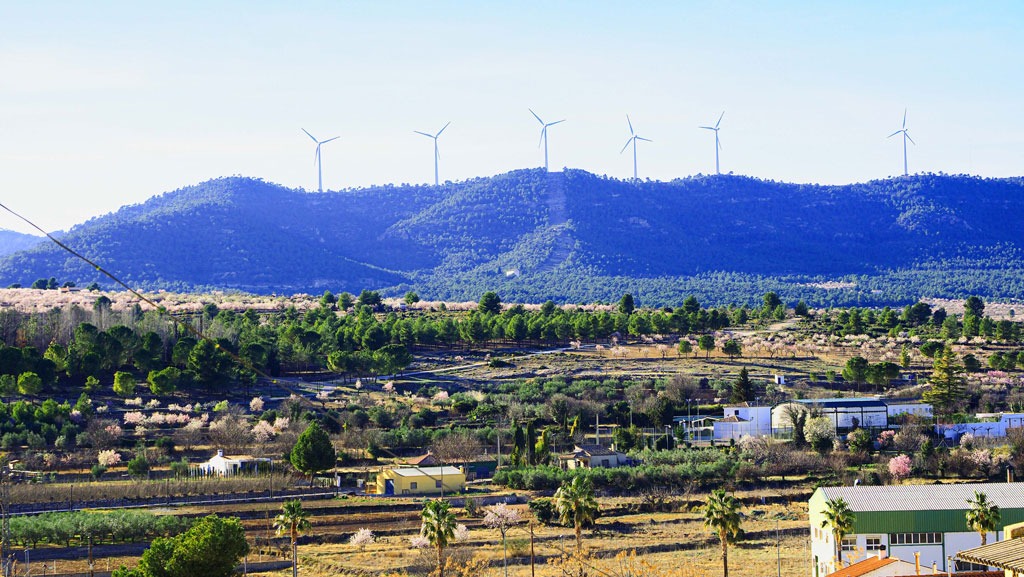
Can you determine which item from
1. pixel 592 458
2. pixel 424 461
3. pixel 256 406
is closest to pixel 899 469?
pixel 592 458

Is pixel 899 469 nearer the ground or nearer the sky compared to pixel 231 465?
nearer the ground

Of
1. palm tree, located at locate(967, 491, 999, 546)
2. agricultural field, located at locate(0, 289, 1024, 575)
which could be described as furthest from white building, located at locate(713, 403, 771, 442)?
palm tree, located at locate(967, 491, 999, 546)

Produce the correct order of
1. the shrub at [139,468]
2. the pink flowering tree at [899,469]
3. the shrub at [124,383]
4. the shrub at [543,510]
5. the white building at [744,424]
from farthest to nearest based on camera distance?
1. the shrub at [124,383]
2. the white building at [744,424]
3. the pink flowering tree at [899,469]
4. the shrub at [139,468]
5. the shrub at [543,510]

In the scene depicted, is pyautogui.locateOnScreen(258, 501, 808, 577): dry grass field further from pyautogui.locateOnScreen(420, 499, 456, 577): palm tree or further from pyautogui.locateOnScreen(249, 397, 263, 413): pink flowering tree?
pyautogui.locateOnScreen(249, 397, 263, 413): pink flowering tree

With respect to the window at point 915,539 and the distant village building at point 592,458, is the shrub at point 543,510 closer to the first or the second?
the distant village building at point 592,458

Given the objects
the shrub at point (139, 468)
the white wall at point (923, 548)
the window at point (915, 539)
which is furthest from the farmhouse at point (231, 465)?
the window at point (915, 539)

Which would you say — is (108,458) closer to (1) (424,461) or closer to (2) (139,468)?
(2) (139,468)
